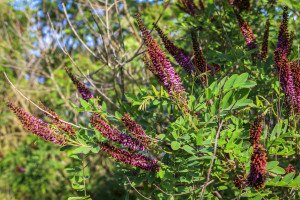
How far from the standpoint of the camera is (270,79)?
2518mm

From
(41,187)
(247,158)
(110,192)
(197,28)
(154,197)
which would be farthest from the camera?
(41,187)

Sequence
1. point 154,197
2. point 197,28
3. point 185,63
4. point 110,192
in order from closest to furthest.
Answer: point 185,63
point 154,197
point 197,28
point 110,192

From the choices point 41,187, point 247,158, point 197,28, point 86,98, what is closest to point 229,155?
point 247,158

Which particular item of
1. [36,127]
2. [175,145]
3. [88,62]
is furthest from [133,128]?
[88,62]

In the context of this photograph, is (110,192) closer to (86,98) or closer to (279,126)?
(86,98)

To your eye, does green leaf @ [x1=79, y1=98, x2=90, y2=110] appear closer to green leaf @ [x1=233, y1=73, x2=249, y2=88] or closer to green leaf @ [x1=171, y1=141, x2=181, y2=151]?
green leaf @ [x1=171, y1=141, x2=181, y2=151]

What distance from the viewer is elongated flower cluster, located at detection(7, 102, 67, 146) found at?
6.04 feet

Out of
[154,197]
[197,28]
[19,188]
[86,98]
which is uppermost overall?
[197,28]

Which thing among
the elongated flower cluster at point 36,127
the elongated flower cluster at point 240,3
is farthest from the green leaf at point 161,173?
the elongated flower cluster at point 240,3

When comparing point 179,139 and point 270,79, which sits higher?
point 270,79

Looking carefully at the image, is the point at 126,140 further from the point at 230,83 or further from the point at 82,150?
the point at 230,83

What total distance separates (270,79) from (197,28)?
2.47 feet

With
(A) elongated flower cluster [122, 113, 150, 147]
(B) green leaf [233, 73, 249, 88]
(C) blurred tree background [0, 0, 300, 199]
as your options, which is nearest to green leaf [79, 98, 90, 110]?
(A) elongated flower cluster [122, 113, 150, 147]

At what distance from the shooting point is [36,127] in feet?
6.12
